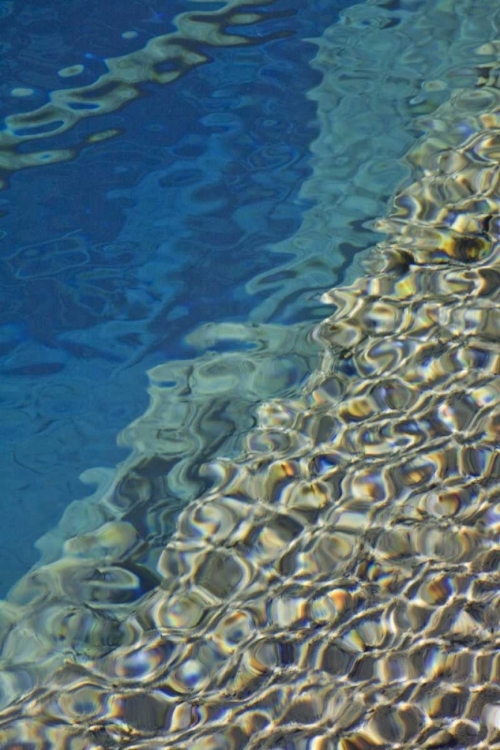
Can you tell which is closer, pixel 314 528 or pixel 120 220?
pixel 314 528

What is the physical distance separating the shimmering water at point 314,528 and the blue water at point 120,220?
12cm

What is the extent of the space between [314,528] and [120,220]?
1.54 meters

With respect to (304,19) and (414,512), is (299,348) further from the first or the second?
(304,19)

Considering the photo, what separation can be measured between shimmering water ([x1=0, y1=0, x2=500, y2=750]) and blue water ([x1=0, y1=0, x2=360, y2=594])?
0.41 feet

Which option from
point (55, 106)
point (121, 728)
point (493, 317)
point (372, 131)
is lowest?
point (121, 728)

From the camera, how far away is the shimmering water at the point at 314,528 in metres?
1.60

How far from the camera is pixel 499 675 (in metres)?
1.55

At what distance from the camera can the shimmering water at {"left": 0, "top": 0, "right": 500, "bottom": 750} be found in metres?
1.60

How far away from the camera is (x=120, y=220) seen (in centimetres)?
295

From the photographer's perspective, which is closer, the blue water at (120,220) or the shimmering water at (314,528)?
the shimmering water at (314,528)

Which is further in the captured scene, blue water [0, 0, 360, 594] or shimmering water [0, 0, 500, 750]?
blue water [0, 0, 360, 594]

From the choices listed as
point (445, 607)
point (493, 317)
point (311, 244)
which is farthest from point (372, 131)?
point (445, 607)

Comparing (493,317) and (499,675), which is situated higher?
(493,317)

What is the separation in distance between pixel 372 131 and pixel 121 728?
2.43 metres
